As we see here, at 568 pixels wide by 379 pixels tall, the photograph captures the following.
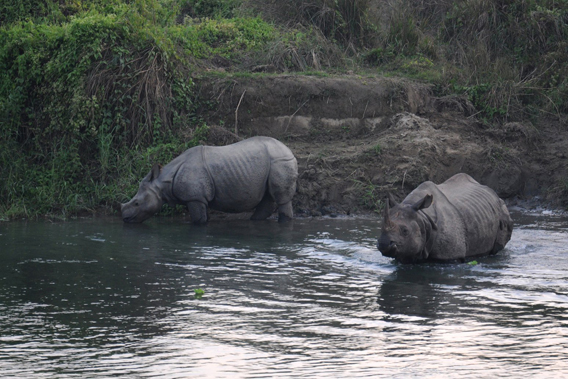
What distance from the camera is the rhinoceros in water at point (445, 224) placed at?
8508 mm

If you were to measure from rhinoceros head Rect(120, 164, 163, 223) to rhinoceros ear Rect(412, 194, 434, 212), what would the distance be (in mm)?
5055

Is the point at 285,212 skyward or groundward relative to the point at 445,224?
groundward

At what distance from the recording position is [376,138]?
49.3 feet

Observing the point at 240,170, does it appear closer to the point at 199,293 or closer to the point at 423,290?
the point at 199,293

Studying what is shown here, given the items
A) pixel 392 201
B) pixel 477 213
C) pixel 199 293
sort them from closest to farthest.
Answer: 1. pixel 199 293
2. pixel 392 201
3. pixel 477 213

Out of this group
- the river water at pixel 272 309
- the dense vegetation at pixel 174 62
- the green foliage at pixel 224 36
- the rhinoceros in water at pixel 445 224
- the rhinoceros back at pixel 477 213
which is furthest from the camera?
the green foliage at pixel 224 36

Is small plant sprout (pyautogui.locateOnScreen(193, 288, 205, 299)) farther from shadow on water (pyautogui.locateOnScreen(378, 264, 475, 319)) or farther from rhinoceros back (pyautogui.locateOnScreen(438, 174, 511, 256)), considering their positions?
rhinoceros back (pyautogui.locateOnScreen(438, 174, 511, 256))

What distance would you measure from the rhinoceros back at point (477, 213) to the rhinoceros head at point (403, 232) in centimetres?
76

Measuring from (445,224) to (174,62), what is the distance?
766 cm

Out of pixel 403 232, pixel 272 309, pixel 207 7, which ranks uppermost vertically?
pixel 207 7

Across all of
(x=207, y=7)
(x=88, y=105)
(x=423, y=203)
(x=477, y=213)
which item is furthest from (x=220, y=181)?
(x=207, y=7)

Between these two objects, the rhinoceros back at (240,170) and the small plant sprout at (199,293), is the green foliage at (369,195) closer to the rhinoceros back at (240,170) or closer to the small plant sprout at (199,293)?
the rhinoceros back at (240,170)

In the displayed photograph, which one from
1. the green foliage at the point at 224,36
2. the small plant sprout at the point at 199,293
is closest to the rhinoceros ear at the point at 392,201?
the small plant sprout at the point at 199,293

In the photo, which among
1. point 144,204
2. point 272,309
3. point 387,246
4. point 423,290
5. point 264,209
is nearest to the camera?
point 272,309
